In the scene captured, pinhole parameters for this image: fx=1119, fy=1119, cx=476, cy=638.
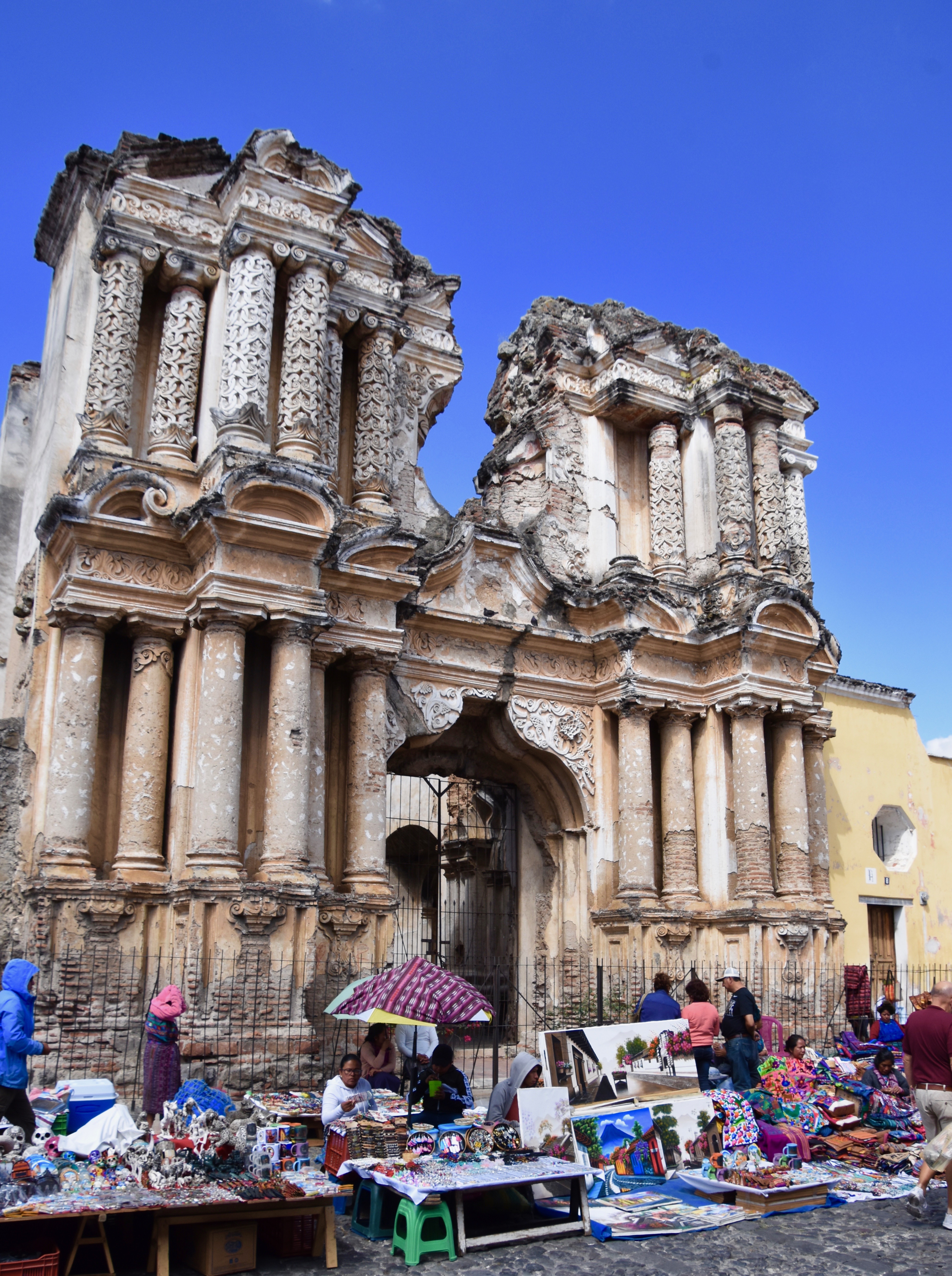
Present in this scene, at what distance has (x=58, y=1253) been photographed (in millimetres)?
5254

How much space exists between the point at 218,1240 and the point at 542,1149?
2248 millimetres

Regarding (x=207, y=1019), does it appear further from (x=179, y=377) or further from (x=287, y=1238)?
(x=179, y=377)

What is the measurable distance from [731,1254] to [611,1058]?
234 cm

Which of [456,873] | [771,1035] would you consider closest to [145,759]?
[771,1035]

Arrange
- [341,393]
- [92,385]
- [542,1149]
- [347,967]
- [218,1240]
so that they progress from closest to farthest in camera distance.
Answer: [218,1240] < [542,1149] < [347,967] < [92,385] < [341,393]

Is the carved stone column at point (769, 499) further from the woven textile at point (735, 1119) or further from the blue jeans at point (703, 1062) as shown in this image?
the woven textile at point (735, 1119)

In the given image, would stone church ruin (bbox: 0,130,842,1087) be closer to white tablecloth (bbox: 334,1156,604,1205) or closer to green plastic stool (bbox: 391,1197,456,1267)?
white tablecloth (bbox: 334,1156,604,1205)

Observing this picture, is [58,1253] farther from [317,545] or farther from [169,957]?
[317,545]

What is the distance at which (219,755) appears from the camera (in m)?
10.2

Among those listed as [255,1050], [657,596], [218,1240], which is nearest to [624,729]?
[657,596]

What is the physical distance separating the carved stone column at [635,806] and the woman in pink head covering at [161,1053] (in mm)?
6493

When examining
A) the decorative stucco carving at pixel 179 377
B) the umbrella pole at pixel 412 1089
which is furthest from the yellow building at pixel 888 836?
the decorative stucco carving at pixel 179 377

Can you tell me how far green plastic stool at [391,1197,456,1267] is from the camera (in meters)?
6.03

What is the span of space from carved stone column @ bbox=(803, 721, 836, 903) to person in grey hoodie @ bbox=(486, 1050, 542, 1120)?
782 cm
